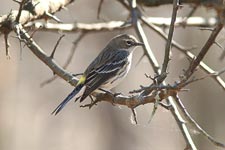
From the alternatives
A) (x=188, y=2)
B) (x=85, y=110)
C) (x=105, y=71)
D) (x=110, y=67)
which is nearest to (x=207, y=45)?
(x=188, y=2)

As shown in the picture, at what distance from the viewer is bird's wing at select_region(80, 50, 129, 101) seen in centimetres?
572

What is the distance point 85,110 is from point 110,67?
7977mm

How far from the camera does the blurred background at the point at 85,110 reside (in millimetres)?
11719

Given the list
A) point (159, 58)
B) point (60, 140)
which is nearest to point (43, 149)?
point (60, 140)

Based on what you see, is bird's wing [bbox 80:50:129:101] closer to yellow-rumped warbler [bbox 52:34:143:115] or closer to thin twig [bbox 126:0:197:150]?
yellow-rumped warbler [bbox 52:34:143:115]

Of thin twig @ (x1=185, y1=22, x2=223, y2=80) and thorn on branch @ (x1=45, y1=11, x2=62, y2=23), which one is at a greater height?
thorn on branch @ (x1=45, y1=11, x2=62, y2=23)

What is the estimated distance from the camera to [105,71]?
20.5 feet

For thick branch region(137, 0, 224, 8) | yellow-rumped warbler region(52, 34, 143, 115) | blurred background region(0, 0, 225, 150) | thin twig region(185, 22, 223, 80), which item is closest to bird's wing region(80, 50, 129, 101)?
yellow-rumped warbler region(52, 34, 143, 115)

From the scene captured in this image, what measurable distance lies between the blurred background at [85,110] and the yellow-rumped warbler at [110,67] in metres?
4.30

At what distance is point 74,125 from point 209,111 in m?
3.50

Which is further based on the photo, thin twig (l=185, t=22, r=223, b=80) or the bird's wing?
the bird's wing

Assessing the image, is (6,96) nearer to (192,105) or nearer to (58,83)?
(58,83)

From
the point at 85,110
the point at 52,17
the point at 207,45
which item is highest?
the point at 85,110

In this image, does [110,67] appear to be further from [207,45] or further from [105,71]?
[207,45]
